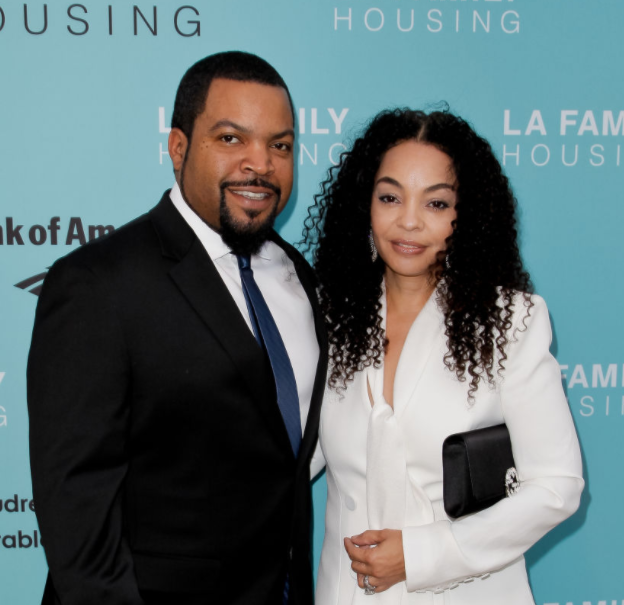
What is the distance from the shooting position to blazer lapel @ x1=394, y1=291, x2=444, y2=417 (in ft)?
5.50

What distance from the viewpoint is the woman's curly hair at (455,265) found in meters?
1.70

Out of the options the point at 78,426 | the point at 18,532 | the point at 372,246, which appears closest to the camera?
the point at 78,426

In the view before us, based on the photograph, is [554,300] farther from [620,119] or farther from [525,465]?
[525,465]

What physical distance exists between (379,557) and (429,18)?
70.2 inches

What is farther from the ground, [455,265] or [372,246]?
[372,246]

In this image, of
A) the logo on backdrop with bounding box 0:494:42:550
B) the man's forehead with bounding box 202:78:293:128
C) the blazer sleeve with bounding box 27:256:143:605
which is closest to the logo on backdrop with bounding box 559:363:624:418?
the man's forehead with bounding box 202:78:293:128

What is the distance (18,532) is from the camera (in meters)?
2.36

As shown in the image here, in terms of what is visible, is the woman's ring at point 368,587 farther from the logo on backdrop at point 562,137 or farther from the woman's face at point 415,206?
the logo on backdrop at point 562,137

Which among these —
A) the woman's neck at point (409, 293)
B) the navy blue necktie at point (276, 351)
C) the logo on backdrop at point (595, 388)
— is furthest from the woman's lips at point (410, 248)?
the logo on backdrop at point (595, 388)

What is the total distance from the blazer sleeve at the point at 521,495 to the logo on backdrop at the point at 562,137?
0.97m

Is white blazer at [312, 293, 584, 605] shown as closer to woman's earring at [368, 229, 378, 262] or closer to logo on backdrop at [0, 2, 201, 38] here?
woman's earring at [368, 229, 378, 262]

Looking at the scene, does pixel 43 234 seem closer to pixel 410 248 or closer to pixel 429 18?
pixel 410 248

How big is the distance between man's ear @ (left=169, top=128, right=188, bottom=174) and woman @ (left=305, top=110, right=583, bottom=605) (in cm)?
55

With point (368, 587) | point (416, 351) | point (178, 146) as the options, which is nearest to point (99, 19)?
point (178, 146)
